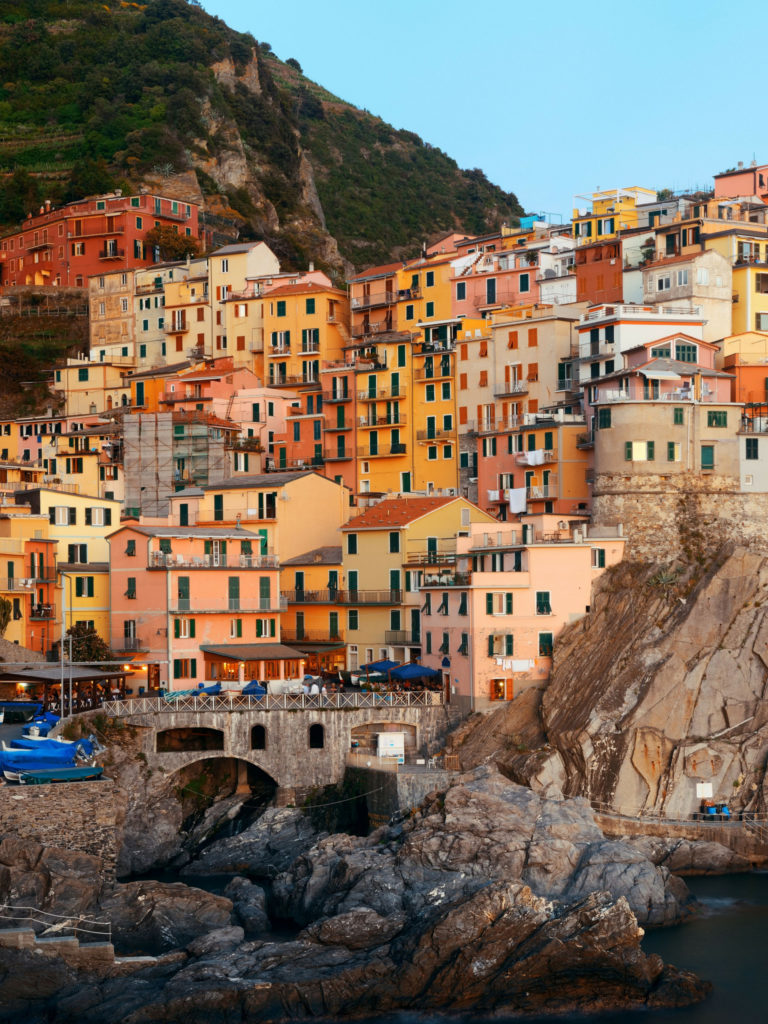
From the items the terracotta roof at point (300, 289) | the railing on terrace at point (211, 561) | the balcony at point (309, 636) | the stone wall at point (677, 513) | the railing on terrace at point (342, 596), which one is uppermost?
the terracotta roof at point (300, 289)

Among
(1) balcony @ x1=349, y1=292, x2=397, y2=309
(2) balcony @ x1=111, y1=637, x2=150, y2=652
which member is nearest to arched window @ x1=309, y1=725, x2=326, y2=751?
(2) balcony @ x1=111, y1=637, x2=150, y2=652

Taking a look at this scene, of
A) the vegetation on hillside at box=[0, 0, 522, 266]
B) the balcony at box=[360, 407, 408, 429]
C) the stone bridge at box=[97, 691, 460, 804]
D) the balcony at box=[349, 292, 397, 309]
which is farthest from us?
the vegetation on hillside at box=[0, 0, 522, 266]

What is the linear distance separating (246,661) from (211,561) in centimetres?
514

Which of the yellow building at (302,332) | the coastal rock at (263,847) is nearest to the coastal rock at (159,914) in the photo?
the coastal rock at (263,847)

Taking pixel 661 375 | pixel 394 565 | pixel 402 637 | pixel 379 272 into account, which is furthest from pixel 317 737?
pixel 379 272

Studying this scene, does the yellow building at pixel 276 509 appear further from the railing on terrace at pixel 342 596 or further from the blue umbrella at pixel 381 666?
the blue umbrella at pixel 381 666

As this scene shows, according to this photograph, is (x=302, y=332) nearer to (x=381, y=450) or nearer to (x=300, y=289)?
(x=300, y=289)

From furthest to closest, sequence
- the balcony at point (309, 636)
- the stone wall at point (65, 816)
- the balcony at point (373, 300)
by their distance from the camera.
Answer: the balcony at point (373, 300) < the balcony at point (309, 636) < the stone wall at point (65, 816)

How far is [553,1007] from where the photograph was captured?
155 feet

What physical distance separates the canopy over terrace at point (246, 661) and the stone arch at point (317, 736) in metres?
4.77

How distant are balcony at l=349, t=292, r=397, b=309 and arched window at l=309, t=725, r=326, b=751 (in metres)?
37.9

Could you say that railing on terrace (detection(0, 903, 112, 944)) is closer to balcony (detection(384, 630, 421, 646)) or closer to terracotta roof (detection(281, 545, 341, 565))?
balcony (detection(384, 630, 421, 646))

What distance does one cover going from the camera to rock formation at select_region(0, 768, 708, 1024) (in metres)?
46.4

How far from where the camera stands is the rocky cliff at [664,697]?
63.2 metres
